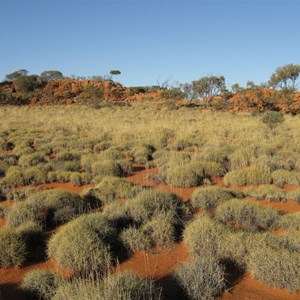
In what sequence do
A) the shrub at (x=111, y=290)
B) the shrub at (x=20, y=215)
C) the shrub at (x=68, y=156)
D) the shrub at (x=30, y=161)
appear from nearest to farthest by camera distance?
the shrub at (x=111, y=290) < the shrub at (x=20, y=215) < the shrub at (x=30, y=161) < the shrub at (x=68, y=156)

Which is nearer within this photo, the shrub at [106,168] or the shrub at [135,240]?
the shrub at [135,240]

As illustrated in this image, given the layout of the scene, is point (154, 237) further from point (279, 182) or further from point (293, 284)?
point (279, 182)

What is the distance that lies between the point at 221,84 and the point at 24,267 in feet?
148

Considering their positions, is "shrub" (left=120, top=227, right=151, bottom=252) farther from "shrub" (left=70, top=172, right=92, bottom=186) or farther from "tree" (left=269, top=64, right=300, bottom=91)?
"tree" (left=269, top=64, right=300, bottom=91)

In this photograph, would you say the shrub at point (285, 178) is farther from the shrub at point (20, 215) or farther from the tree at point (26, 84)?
the tree at point (26, 84)

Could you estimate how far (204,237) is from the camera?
17.6 ft

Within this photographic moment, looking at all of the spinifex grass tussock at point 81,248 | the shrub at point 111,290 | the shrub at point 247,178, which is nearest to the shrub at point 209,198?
the shrub at point 247,178

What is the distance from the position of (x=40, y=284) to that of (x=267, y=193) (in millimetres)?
5824

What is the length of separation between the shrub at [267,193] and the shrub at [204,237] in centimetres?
296

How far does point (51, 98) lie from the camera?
164 feet

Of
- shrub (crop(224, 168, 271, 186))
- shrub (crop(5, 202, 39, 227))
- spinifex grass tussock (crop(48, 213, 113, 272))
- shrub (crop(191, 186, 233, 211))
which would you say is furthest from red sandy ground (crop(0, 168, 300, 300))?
shrub (crop(224, 168, 271, 186))

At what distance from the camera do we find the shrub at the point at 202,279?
14.0 feet

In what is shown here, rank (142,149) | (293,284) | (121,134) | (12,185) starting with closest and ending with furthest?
(293,284) → (12,185) → (142,149) → (121,134)

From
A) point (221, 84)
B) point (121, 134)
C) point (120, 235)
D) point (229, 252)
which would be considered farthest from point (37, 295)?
point (221, 84)
